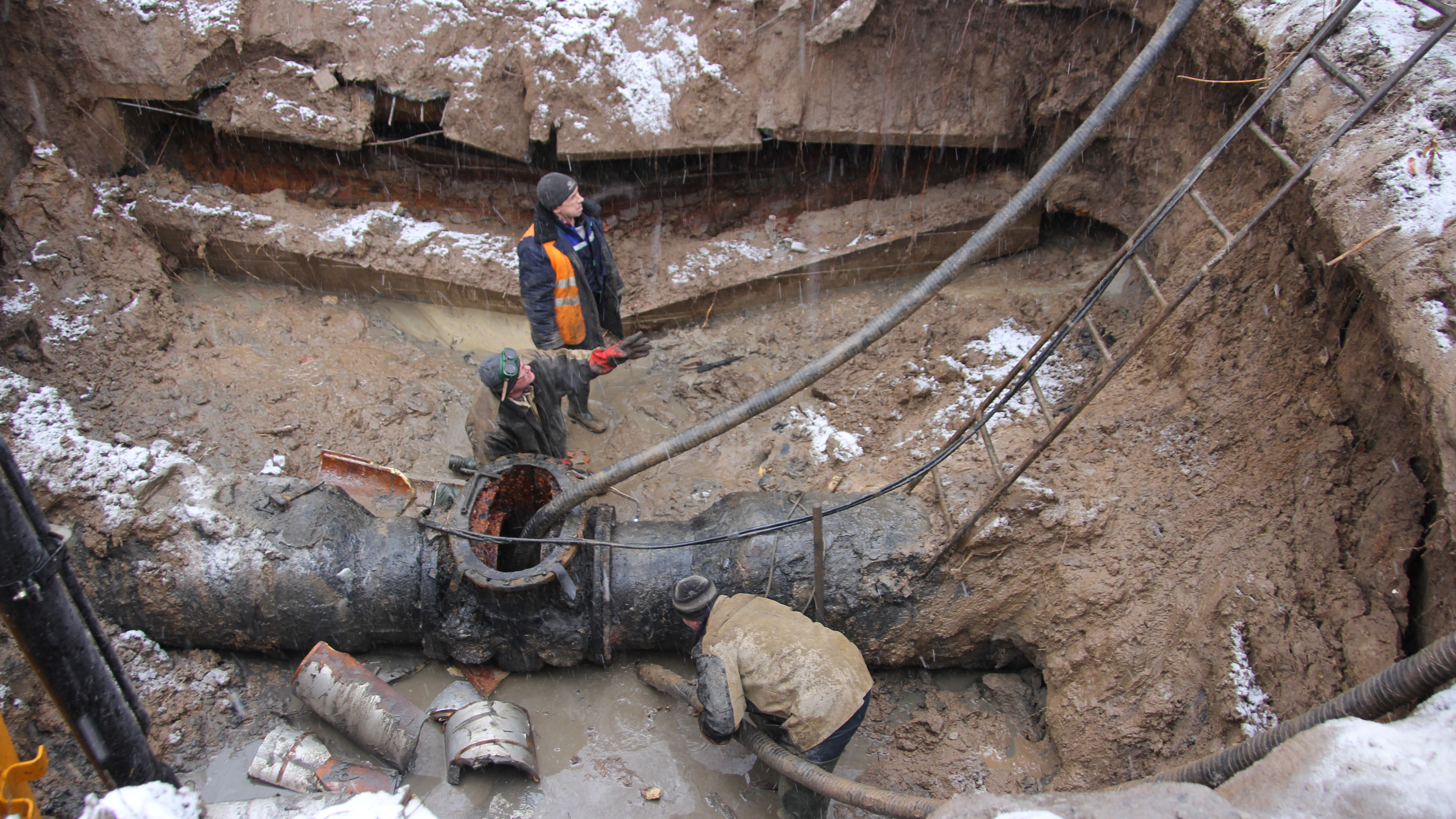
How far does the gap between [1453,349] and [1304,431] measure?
0.75 meters

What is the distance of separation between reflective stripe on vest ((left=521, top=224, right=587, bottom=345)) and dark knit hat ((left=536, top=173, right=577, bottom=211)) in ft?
0.61

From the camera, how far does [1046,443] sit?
8.39 feet

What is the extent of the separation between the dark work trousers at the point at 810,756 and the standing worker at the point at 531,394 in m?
1.88

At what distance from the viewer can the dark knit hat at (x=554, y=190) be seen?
12.4 ft

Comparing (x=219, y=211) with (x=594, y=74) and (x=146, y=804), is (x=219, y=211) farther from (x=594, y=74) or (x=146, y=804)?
(x=146, y=804)

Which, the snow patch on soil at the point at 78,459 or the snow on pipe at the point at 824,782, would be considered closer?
→ the snow on pipe at the point at 824,782

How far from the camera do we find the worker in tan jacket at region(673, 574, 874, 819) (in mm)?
2531

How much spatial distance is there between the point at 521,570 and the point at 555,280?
166 cm

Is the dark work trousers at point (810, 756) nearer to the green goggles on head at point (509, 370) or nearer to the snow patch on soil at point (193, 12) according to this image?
the green goggles on head at point (509, 370)

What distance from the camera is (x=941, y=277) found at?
263 centimetres

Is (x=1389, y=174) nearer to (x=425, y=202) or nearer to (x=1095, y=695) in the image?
(x=1095, y=695)

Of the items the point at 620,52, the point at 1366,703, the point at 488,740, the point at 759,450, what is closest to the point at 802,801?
the point at 488,740

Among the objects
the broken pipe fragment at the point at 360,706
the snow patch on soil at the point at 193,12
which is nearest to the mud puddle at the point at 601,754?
the broken pipe fragment at the point at 360,706

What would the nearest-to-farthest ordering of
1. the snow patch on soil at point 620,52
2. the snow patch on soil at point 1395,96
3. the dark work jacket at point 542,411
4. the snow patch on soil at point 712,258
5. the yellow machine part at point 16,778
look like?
1. the yellow machine part at point 16,778
2. the snow patch on soil at point 1395,96
3. the dark work jacket at point 542,411
4. the snow patch on soil at point 620,52
5. the snow patch on soil at point 712,258
